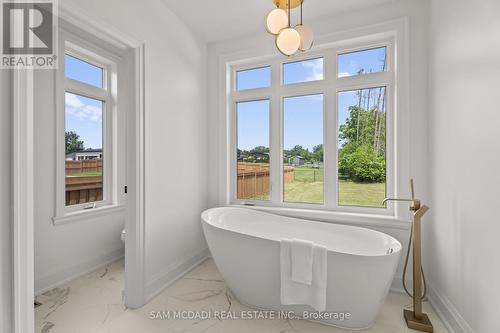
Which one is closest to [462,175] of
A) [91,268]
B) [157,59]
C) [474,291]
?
[474,291]

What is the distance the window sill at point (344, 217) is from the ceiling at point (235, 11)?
2.02 meters

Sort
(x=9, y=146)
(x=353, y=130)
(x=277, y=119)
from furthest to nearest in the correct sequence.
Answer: (x=277, y=119) < (x=353, y=130) < (x=9, y=146)

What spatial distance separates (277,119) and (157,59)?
1417 millimetres

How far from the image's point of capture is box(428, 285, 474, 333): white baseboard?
1613mm

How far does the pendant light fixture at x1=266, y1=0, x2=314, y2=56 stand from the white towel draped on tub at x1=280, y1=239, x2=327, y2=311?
131 centimetres

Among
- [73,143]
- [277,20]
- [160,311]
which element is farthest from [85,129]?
[277,20]

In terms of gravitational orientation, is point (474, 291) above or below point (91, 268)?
above

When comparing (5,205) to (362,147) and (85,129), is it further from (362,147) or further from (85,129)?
(362,147)

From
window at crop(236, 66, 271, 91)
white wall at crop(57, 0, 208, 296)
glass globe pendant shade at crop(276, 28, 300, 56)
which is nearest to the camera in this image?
glass globe pendant shade at crop(276, 28, 300, 56)

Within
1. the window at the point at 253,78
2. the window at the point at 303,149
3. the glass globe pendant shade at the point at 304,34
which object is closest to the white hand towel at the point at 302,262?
the window at the point at 303,149

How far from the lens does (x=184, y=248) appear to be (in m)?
2.63

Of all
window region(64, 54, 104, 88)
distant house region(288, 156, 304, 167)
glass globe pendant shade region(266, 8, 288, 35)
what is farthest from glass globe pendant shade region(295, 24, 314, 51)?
window region(64, 54, 104, 88)

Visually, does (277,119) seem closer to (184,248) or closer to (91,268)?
(184,248)

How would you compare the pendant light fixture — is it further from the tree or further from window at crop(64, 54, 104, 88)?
the tree
